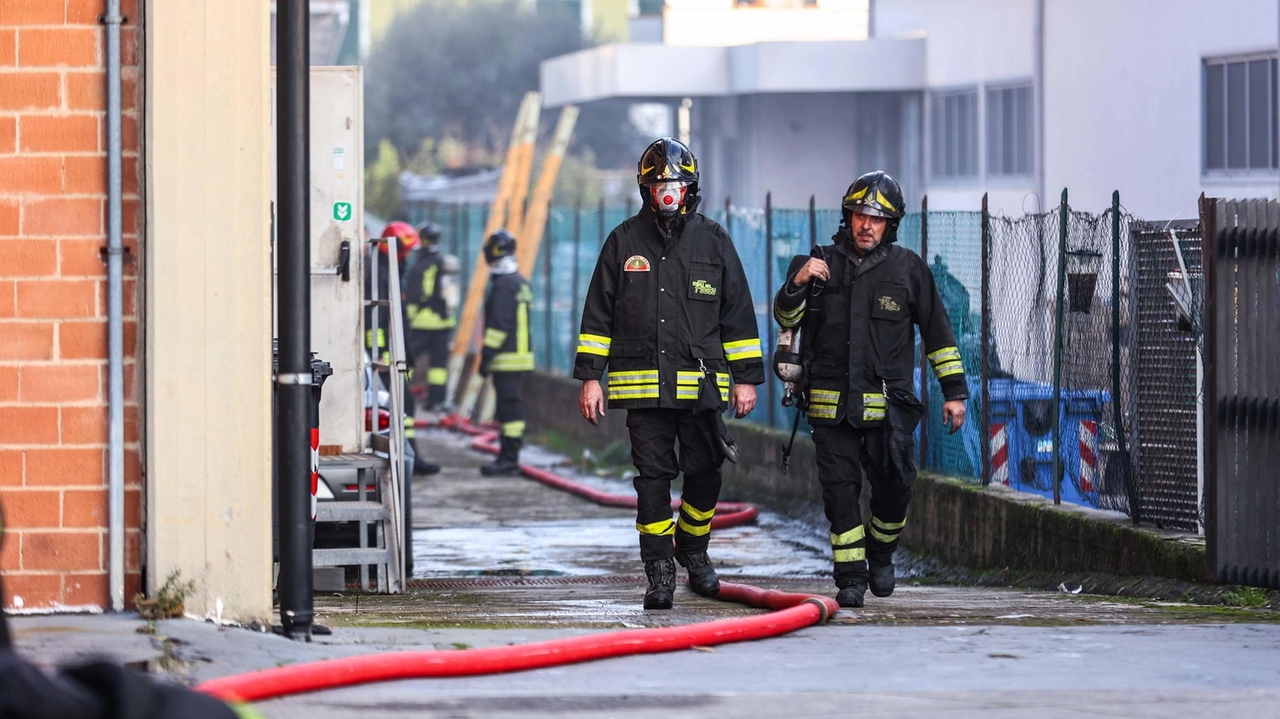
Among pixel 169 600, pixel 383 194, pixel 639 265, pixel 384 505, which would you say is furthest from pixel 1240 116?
pixel 383 194

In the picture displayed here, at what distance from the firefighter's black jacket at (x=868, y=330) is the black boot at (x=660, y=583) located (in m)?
0.87

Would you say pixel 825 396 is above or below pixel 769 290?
below

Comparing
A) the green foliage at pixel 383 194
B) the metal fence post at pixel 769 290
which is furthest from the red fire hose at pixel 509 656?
the green foliage at pixel 383 194

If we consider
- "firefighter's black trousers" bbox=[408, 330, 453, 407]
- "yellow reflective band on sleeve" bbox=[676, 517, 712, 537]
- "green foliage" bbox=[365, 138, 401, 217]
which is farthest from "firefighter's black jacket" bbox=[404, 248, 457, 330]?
"green foliage" bbox=[365, 138, 401, 217]

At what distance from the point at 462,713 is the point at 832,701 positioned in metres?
1.03

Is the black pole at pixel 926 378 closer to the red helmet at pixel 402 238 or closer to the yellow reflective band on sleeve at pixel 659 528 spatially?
the yellow reflective band on sleeve at pixel 659 528

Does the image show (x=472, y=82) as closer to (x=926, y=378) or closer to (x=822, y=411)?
(x=926, y=378)

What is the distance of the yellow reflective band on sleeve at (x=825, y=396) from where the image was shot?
7512 millimetres

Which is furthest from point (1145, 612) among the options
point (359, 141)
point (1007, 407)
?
point (359, 141)

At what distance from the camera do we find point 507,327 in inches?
629

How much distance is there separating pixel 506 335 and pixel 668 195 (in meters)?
8.57

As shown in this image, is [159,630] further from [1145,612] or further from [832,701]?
[1145,612]

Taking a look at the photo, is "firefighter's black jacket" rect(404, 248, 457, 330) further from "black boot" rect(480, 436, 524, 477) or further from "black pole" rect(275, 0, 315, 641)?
"black pole" rect(275, 0, 315, 641)

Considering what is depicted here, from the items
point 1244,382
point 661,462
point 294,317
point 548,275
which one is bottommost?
point 661,462
